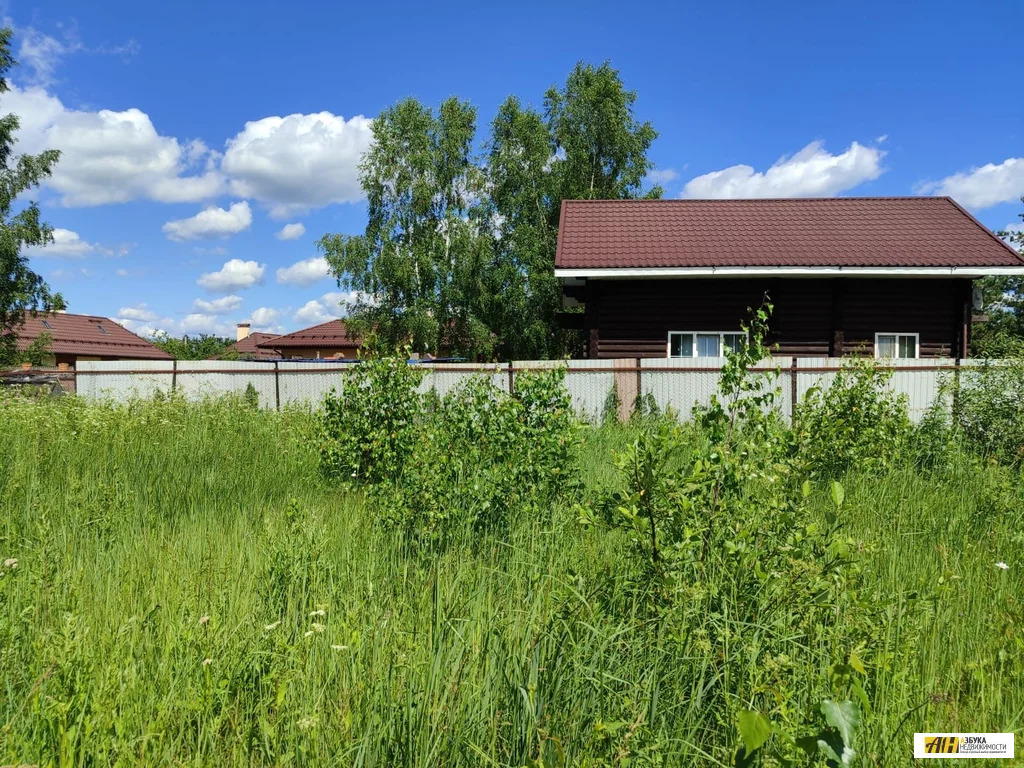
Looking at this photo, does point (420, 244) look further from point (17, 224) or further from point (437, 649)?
point (437, 649)

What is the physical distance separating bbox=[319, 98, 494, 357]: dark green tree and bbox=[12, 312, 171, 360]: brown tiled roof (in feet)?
80.8

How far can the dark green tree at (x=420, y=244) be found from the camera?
2495 cm

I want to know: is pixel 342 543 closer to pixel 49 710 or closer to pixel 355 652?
pixel 355 652

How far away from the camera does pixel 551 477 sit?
178 inches

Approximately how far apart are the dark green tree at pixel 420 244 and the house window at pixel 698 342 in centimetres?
1106

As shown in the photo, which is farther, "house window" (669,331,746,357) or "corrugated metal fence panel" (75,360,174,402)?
"corrugated metal fence panel" (75,360,174,402)

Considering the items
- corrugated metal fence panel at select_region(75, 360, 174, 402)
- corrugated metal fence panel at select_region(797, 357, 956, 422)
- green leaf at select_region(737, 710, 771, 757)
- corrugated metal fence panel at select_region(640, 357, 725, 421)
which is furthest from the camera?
corrugated metal fence panel at select_region(75, 360, 174, 402)

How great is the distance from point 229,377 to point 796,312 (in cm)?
1358

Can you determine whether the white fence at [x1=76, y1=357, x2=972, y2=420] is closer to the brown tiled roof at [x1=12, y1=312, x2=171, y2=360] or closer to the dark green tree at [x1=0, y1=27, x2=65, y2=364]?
the dark green tree at [x1=0, y1=27, x2=65, y2=364]

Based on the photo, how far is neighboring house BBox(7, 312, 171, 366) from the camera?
39.9m

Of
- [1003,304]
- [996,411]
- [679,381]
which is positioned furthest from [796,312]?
[1003,304]

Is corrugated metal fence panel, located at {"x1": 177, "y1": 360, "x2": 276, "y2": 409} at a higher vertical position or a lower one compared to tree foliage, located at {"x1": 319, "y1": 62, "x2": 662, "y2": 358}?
lower

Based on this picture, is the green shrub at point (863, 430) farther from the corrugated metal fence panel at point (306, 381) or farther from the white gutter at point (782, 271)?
the corrugated metal fence panel at point (306, 381)

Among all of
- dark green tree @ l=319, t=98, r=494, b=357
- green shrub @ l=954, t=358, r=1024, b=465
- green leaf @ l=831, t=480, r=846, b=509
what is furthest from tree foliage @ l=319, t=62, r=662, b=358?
green leaf @ l=831, t=480, r=846, b=509
